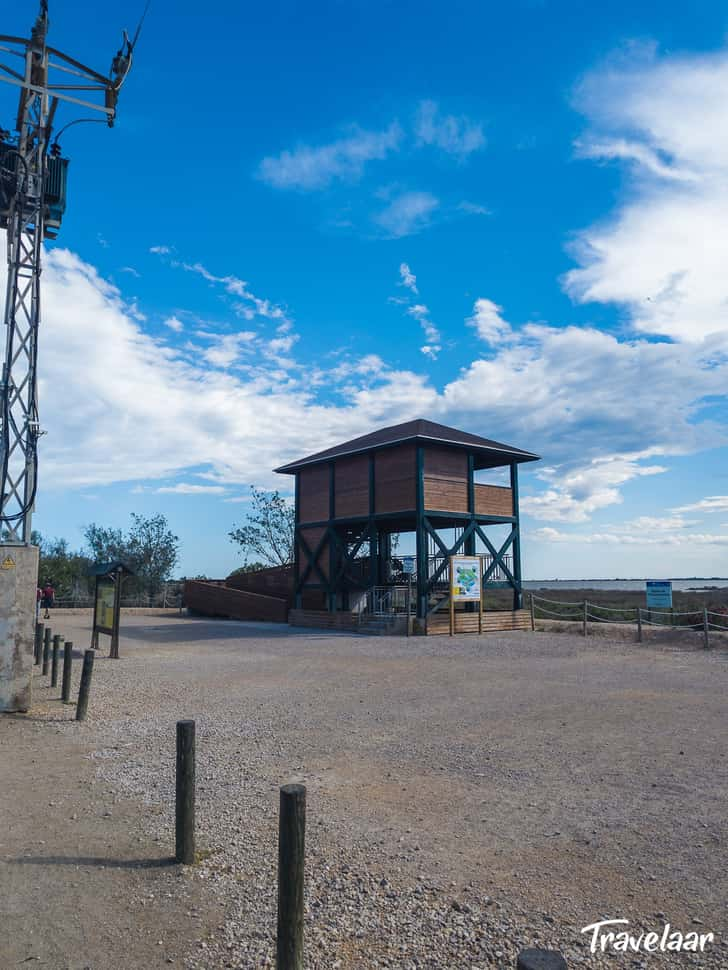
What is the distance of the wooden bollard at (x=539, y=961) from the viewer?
2.37 m

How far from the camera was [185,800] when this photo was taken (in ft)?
16.7

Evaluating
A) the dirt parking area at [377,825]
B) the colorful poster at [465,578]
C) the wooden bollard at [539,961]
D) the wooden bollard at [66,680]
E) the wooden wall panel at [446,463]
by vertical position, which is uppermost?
the wooden wall panel at [446,463]

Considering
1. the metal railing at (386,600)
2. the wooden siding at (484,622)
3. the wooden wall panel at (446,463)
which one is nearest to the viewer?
the wooden siding at (484,622)

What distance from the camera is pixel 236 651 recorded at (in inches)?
730

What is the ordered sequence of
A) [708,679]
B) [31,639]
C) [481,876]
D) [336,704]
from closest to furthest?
[481,876]
[31,639]
[336,704]
[708,679]

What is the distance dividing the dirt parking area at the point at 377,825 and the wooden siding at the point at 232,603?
19301mm

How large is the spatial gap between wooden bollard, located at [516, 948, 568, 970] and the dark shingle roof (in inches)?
870

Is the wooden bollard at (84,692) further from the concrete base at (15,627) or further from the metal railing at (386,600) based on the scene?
the metal railing at (386,600)

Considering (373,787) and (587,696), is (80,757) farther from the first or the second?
(587,696)

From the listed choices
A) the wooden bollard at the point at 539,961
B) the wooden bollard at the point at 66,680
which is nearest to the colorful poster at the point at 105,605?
the wooden bollard at the point at 66,680

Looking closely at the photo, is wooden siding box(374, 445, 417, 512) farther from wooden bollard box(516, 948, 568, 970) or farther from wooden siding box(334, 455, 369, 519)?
wooden bollard box(516, 948, 568, 970)

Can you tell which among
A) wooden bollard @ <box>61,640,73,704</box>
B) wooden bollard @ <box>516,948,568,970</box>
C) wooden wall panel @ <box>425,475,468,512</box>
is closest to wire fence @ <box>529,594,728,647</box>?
wooden wall panel @ <box>425,475,468,512</box>

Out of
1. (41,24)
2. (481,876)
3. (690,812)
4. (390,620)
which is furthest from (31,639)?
(390,620)

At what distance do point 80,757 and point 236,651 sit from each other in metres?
10.7
